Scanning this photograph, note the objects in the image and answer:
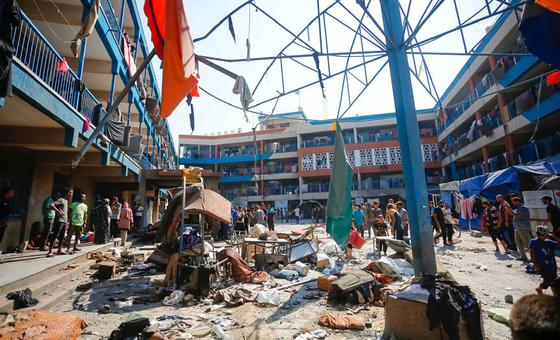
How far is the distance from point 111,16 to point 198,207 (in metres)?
8.94

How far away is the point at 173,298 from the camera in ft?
15.0

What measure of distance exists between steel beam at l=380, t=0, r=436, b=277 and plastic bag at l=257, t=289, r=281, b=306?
237 cm

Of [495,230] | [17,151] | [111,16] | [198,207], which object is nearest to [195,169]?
[198,207]

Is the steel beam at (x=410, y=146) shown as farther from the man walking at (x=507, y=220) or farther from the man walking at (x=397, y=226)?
the man walking at (x=507, y=220)

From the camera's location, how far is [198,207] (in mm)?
5191

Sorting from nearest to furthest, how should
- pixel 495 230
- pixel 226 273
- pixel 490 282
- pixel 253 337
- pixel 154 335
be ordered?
pixel 154 335, pixel 253 337, pixel 490 282, pixel 226 273, pixel 495 230

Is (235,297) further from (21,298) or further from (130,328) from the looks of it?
(21,298)

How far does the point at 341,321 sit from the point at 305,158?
31395 mm

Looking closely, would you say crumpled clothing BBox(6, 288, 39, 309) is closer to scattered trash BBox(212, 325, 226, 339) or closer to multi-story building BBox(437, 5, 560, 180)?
scattered trash BBox(212, 325, 226, 339)

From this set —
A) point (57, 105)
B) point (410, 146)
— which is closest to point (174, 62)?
point (410, 146)

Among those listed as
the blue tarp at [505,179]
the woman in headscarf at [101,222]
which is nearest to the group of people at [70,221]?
the woman in headscarf at [101,222]

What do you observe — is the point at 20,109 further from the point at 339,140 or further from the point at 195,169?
the point at 339,140

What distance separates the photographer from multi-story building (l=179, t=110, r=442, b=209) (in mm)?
30875

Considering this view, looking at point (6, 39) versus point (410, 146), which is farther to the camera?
point (410, 146)
